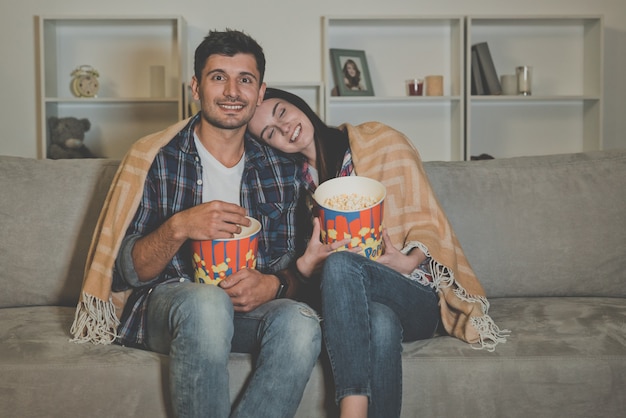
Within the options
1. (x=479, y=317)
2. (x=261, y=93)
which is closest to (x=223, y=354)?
(x=479, y=317)

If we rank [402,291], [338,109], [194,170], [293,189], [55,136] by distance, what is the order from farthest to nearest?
[338,109] → [55,136] → [293,189] → [194,170] → [402,291]

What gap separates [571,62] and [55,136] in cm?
288

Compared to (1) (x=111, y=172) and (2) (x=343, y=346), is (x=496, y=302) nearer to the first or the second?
(2) (x=343, y=346)

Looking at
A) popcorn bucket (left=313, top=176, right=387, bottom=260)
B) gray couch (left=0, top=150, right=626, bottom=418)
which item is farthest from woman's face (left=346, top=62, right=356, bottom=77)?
popcorn bucket (left=313, top=176, right=387, bottom=260)

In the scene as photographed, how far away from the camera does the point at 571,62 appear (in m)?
4.14

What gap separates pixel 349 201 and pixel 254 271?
0.26m

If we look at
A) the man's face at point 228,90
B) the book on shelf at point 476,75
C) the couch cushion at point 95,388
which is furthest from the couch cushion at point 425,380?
the book on shelf at point 476,75

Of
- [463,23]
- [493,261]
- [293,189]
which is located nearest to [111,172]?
[293,189]

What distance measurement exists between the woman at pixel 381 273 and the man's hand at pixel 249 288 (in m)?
0.09

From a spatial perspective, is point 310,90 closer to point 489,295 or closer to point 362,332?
point 489,295

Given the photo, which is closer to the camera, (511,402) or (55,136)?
(511,402)

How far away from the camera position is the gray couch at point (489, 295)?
61.6 inches

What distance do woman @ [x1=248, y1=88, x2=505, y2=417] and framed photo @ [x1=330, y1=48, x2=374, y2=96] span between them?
1947mm

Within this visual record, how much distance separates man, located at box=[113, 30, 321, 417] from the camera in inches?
57.4
